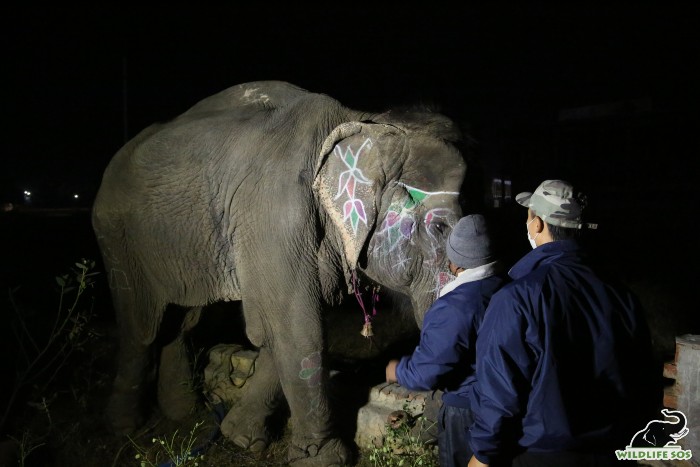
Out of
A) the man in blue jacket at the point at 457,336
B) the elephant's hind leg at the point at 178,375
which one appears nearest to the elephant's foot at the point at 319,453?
the man in blue jacket at the point at 457,336

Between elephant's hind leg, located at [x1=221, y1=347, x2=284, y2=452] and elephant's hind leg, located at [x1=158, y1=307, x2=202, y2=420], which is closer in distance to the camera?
elephant's hind leg, located at [x1=221, y1=347, x2=284, y2=452]

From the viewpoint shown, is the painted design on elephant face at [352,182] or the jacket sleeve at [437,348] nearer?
the jacket sleeve at [437,348]

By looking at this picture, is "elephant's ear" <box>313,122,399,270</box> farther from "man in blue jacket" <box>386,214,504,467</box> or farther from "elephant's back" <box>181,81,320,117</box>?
"man in blue jacket" <box>386,214,504,467</box>

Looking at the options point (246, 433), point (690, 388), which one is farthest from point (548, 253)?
point (246, 433)

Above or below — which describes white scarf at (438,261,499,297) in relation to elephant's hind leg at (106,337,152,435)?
above

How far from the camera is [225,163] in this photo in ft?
12.9

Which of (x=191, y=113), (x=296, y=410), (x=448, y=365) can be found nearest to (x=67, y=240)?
(x=191, y=113)

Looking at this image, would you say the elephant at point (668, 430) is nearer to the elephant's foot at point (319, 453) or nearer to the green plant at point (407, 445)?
the green plant at point (407, 445)

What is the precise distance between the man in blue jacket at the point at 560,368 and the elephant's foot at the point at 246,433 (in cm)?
235

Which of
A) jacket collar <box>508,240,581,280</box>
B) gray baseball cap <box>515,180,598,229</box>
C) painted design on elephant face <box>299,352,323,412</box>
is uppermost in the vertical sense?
gray baseball cap <box>515,180,598,229</box>

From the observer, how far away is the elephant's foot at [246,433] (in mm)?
3992

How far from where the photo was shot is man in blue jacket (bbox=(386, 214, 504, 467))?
223cm

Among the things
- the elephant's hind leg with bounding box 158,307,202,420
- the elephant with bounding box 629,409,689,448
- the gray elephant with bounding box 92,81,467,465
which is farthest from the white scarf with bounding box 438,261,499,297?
the elephant's hind leg with bounding box 158,307,202,420

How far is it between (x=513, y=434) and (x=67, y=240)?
56.1 feet
